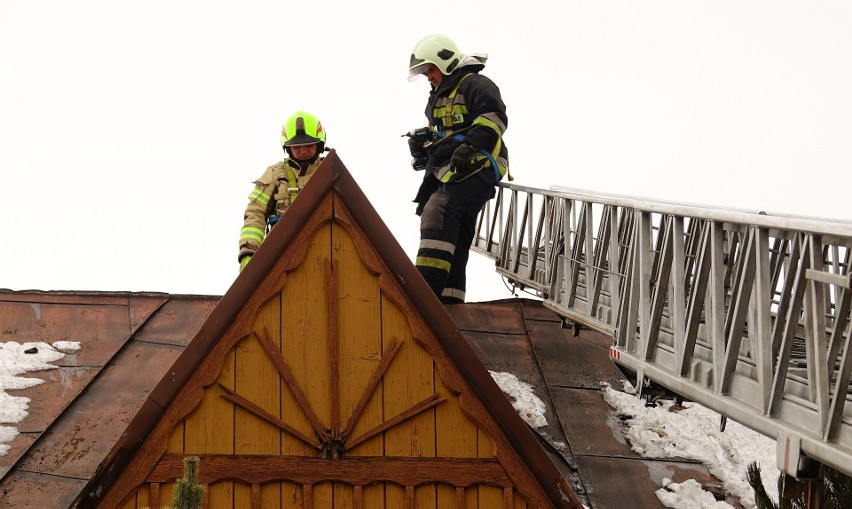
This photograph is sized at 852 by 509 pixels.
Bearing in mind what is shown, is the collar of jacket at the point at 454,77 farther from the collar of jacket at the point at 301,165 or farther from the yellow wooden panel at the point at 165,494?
the yellow wooden panel at the point at 165,494

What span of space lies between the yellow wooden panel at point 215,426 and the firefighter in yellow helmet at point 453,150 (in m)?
3.73

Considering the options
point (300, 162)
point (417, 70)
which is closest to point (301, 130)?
point (300, 162)

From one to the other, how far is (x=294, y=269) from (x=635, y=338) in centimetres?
236

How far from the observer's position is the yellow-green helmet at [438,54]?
36.7 feet

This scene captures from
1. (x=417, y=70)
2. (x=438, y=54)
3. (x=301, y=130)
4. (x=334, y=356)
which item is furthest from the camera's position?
(x=417, y=70)

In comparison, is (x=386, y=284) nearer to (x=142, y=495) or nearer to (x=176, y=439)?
(x=176, y=439)

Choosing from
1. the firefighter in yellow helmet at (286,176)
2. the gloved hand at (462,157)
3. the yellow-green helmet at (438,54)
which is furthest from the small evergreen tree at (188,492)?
the yellow-green helmet at (438,54)

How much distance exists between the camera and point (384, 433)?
7.33 metres

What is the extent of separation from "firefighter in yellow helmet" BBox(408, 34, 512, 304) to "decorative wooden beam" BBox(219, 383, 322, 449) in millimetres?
3663

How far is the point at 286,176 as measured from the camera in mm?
10758

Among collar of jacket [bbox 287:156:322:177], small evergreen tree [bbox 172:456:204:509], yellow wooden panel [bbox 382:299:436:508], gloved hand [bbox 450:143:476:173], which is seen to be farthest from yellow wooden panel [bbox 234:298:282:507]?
gloved hand [bbox 450:143:476:173]

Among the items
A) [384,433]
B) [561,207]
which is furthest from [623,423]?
[384,433]

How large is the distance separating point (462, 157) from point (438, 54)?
41.3 inches

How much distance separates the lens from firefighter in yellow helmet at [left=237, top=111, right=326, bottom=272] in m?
10.6
